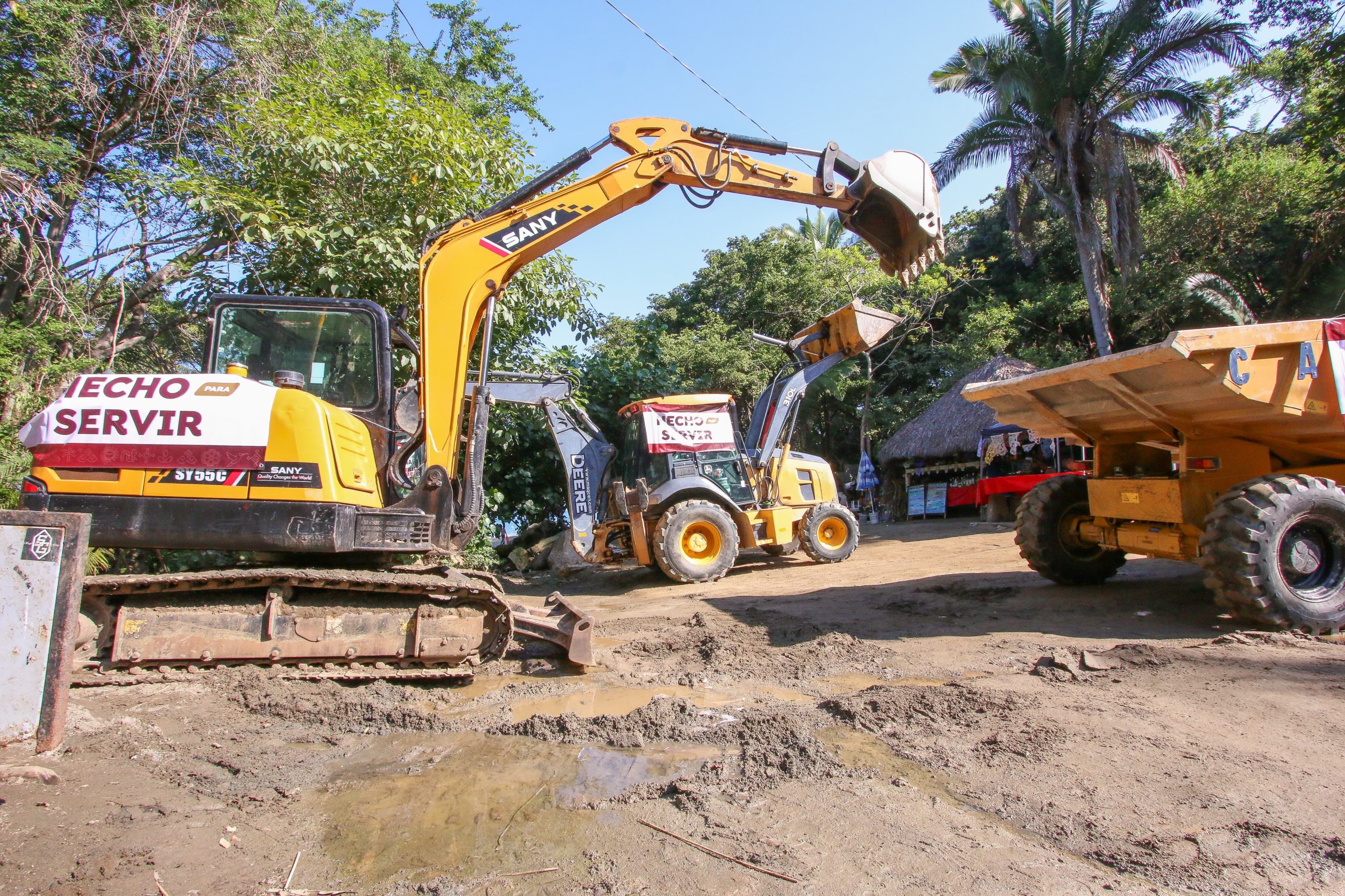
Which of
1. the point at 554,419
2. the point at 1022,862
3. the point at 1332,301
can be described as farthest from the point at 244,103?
the point at 1332,301

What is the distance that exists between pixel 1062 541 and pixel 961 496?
13.7m

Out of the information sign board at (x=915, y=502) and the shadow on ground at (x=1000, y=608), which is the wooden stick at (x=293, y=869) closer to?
the shadow on ground at (x=1000, y=608)

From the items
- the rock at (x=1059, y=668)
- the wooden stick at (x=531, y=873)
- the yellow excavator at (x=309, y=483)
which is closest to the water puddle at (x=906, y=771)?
the wooden stick at (x=531, y=873)

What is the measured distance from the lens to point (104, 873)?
2.27 m

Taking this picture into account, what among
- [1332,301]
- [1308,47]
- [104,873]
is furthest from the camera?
[1332,301]

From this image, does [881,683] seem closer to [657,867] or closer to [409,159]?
[657,867]

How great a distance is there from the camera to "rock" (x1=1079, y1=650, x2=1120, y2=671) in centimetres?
423

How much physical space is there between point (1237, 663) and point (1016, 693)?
148 cm

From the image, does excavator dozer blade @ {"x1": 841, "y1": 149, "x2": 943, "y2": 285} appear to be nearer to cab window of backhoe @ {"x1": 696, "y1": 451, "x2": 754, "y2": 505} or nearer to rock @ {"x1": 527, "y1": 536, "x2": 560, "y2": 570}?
cab window of backhoe @ {"x1": 696, "y1": 451, "x2": 754, "y2": 505}

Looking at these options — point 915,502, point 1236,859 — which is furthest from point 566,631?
point 915,502

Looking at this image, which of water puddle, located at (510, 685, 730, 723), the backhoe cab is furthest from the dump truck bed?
the backhoe cab

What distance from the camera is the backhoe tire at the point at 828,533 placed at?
35.4 ft

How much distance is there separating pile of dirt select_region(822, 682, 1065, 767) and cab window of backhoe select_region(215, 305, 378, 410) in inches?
142

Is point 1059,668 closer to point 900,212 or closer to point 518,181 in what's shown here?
point 900,212
